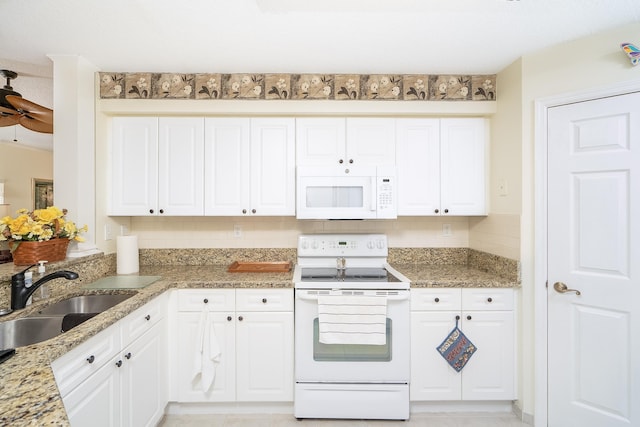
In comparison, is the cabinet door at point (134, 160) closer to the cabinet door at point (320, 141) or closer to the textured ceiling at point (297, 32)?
the textured ceiling at point (297, 32)

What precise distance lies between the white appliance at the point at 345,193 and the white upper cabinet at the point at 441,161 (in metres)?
0.16

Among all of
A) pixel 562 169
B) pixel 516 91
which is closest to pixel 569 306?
pixel 562 169

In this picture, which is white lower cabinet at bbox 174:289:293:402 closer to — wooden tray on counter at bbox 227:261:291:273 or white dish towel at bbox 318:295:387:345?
white dish towel at bbox 318:295:387:345

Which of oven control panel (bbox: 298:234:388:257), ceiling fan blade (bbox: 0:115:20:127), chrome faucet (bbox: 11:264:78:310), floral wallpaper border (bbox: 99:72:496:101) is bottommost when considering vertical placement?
chrome faucet (bbox: 11:264:78:310)

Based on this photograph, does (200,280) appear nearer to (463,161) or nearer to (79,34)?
(79,34)

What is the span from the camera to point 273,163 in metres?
2.42

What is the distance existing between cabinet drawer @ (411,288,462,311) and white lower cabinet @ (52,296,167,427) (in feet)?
5.52

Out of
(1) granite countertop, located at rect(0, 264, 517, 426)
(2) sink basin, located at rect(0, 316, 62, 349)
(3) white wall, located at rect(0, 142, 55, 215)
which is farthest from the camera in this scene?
(3) white wall, located at rect(0, 142, 55, 215)

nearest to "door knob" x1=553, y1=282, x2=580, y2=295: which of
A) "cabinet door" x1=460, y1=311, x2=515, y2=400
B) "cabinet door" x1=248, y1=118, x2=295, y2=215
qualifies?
"cabinet door" x1=460, y1=311, x2=515, y2=400

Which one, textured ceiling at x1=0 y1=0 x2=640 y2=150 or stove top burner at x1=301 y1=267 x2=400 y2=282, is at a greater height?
textured ceiling at x1=0 y1=0 x2=640 y2=150

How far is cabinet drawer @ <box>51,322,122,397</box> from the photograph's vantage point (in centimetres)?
117

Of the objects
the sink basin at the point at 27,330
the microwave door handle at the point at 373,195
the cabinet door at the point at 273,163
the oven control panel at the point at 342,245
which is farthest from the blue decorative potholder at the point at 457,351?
the sink basin at the point at 27,330

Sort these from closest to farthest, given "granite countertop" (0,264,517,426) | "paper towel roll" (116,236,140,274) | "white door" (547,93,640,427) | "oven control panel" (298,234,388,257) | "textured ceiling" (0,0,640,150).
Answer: "granite countertop" (0,264,517,426) < "textured ceiling" (0,0,640,150) < "white door" (547,93,640,427) < "paper towel roll" (116,236,140,274) < "oven control panel" (298,234,388,257)

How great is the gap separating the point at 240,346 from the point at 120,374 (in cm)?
72
